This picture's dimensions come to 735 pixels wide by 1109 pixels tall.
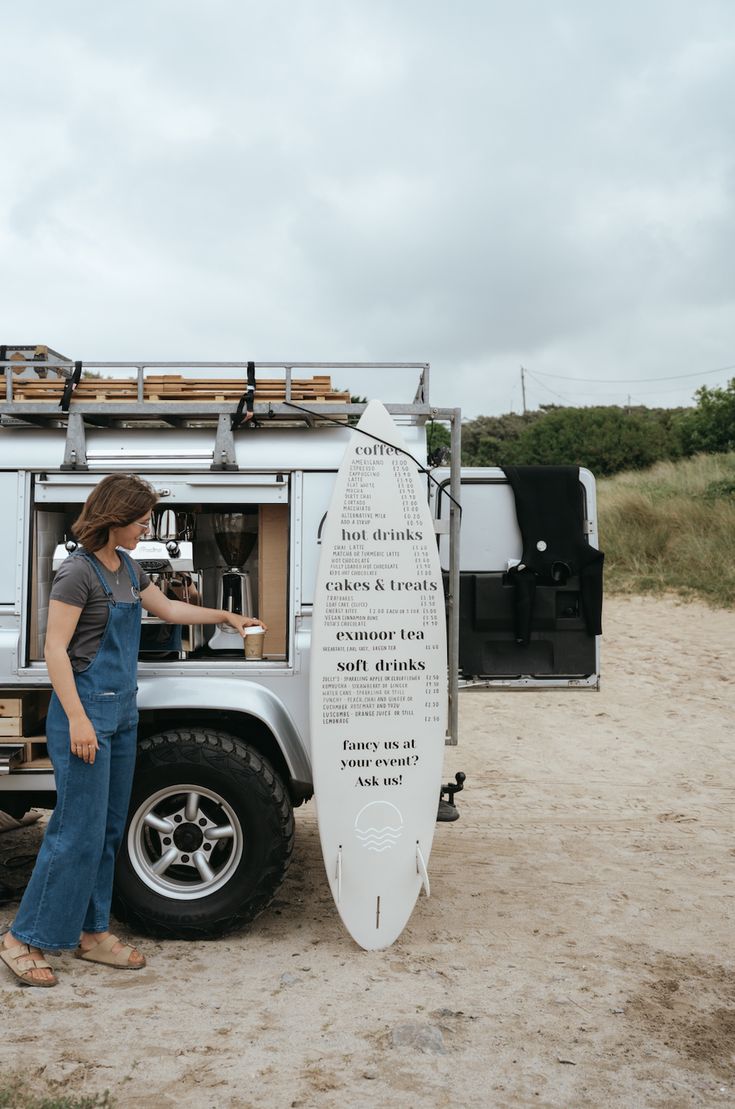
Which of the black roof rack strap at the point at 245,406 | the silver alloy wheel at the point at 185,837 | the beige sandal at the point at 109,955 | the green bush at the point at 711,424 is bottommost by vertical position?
the beige sandal at the point at 109,955

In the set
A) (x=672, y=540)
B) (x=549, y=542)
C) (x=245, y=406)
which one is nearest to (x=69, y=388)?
(x=245, y=406)

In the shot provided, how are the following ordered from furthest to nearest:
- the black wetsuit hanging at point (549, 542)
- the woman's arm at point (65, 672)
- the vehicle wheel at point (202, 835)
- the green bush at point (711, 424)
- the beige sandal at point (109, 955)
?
the green bush at point (711, 424) < the black wetsuit hanging at point (549, 542) < the vehicle wheel at point (202, 835) < the beige sandal at point (109, 955) < the woman's arm at point (65, 672)

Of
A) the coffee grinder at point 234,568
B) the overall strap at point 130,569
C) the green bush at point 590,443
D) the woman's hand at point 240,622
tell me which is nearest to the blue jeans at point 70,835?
the overall strap at point 130,569

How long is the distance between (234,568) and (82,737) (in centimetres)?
140

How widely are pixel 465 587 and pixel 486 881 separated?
1.78 m

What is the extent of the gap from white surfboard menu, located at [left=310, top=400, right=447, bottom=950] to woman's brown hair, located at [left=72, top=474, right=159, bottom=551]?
2.98 feet

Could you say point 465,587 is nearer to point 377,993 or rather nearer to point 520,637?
point 520,637

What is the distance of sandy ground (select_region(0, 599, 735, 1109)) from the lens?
356cm

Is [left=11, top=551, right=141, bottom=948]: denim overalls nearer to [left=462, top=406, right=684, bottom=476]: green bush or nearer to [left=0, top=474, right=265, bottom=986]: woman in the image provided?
[left=0, top=474, right=265, bottom=986]: woman

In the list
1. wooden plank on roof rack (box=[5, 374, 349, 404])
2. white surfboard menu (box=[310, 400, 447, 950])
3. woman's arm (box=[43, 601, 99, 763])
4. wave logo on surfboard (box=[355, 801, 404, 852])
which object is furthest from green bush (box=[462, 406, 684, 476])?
woman's arm (box=[43, 601, 99, 763])

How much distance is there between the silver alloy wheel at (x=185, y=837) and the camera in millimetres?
4719

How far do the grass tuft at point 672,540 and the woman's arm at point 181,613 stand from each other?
448 inches

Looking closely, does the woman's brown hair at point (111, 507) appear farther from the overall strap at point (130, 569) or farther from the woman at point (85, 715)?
the overall strap at point (130, 569)

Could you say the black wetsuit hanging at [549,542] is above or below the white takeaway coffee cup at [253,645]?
above
